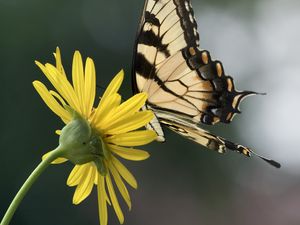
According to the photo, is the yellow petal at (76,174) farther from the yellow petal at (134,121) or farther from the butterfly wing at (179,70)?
the butterfly wing at (179,70)

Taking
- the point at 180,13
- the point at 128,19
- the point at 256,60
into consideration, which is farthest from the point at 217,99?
the point at 256,60

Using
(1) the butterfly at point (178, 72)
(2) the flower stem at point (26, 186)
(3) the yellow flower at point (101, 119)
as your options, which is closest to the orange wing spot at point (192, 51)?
(1) the butterfly at point (178, 72)

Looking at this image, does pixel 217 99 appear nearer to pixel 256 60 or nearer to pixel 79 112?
pixel 79 112

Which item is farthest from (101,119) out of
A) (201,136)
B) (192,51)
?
(192,51)

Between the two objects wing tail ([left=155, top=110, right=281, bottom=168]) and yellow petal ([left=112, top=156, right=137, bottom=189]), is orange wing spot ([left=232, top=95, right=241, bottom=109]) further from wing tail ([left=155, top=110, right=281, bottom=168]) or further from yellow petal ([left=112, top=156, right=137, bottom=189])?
yellow petal ([left=112, top=156, right=137, bottom=189])

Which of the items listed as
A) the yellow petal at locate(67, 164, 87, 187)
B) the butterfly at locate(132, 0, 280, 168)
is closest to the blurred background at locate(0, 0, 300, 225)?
the butterfly at locate(132, 0, 280, 168)

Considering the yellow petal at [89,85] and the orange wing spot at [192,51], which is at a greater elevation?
the yellow petal at [89,85]

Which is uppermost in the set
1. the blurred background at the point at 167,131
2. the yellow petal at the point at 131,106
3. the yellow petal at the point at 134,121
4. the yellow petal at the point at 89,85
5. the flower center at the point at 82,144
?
the yellow petal at the point at 89,85

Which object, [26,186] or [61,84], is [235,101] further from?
[26,186]
